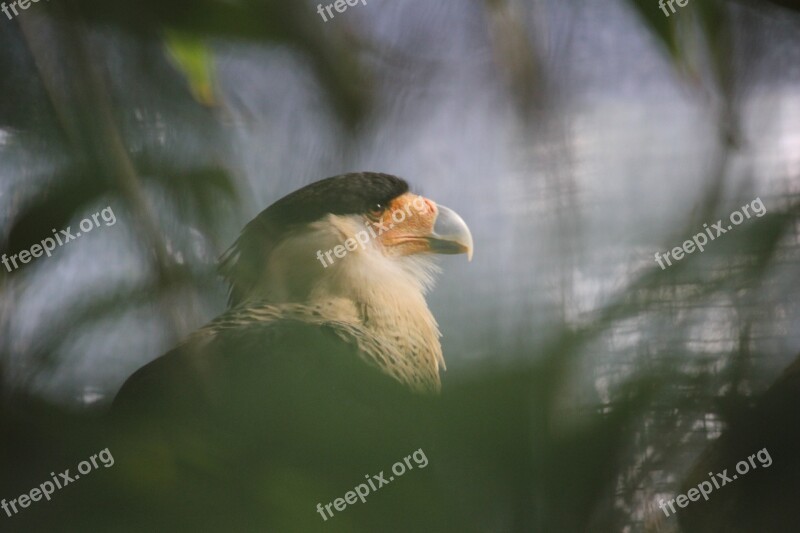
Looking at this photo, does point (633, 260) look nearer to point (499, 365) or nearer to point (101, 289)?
point (499, 365)

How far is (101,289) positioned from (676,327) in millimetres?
428

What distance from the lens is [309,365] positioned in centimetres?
89

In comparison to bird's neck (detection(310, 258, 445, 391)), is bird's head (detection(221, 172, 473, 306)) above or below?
above

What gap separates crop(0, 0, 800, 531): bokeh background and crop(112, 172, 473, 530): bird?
0.26 feet

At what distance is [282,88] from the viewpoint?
651 mm

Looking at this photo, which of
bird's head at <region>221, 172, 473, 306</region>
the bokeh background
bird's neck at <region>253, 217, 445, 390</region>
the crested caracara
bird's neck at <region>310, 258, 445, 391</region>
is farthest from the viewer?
bird's neck at <region>310, 258, 445, 391</region>

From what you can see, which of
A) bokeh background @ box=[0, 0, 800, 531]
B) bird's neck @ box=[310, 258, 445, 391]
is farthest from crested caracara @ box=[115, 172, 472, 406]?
bokeh background @ box=[0, 0, 800, 531]

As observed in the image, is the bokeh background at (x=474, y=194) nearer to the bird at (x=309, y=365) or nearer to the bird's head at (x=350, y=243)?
the bird at (x=309, y=365)

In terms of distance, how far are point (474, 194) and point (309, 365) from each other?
1.13 ft

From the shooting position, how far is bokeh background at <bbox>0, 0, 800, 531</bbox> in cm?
53

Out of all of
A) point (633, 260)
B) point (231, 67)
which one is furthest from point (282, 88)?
point (633, 260)

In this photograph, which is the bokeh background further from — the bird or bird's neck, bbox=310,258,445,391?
bird's neck, bbox=310,258,445,391

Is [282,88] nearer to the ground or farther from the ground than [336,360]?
farther from the ground

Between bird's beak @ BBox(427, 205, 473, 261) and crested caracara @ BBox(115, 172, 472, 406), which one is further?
bird's beak @ BBox(427, 205, 473, 261)
